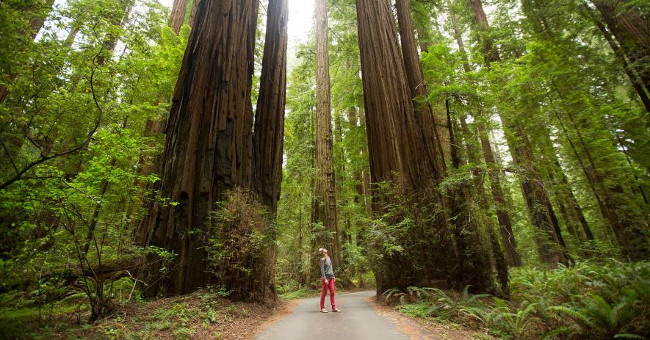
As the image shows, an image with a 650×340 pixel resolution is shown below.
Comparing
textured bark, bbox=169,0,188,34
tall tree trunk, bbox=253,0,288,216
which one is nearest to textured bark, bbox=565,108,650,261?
tall tree trunk, bbox=253,0,288,216

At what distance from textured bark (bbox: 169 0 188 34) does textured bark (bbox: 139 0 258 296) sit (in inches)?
210

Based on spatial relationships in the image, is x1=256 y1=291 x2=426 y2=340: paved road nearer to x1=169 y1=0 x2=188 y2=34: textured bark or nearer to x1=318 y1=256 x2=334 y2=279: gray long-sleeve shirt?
x1=318 y1=256 x2=334 y2=279: gray long-sleeve shirt

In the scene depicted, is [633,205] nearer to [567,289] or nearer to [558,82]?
[558,82]

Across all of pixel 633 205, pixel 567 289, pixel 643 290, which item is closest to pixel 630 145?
pixel 633 205

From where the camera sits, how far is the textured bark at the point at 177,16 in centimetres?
1223

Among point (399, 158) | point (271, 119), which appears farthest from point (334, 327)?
point (271, 119)

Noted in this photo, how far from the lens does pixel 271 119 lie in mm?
8859

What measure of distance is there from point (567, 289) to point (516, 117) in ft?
16.9

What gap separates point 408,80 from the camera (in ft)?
31.1

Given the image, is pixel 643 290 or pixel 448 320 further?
pixel 448 320

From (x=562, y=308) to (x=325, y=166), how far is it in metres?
8.92

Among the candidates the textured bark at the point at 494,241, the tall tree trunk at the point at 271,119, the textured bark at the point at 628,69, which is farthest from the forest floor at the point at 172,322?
the textured bark at the point at 628,69

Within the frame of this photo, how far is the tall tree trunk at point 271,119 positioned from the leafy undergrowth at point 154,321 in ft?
10.9

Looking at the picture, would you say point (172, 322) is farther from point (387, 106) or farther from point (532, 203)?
point (532, 203)
